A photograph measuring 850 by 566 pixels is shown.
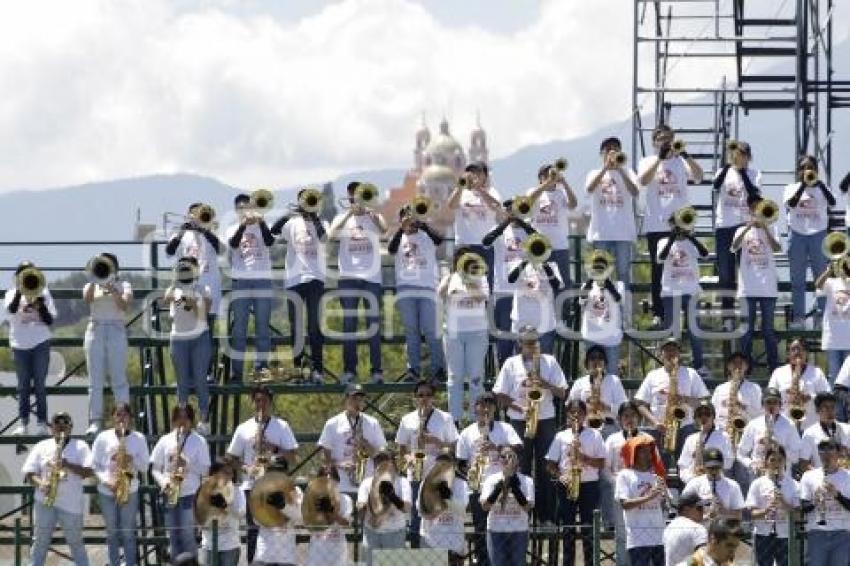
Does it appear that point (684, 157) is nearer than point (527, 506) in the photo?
No

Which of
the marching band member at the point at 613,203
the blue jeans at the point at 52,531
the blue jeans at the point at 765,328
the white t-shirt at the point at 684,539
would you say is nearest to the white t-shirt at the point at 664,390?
the blue jeans at the point at 765,328

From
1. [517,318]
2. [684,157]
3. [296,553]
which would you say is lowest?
[296,553]

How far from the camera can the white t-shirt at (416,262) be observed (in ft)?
81.1

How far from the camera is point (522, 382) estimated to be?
2302 cm

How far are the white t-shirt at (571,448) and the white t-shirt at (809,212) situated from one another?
13.0ft

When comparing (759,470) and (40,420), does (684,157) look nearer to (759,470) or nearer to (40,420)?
(759,470)

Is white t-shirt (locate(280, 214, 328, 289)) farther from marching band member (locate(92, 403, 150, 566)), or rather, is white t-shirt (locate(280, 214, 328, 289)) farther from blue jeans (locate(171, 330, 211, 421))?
marching band member (locate(92, 403, 150, 566))

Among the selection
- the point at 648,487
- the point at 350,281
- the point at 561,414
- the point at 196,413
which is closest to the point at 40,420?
the point at 196,413

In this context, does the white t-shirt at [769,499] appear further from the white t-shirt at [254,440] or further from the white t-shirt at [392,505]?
the white t-shirt at [254,440]

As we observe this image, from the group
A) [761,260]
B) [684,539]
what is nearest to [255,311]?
[761,260]

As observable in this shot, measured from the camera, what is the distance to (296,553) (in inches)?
856

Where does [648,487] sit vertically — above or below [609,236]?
below

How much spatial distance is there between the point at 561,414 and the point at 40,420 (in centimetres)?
501

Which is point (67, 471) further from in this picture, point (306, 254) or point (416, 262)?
point (416, 262)
